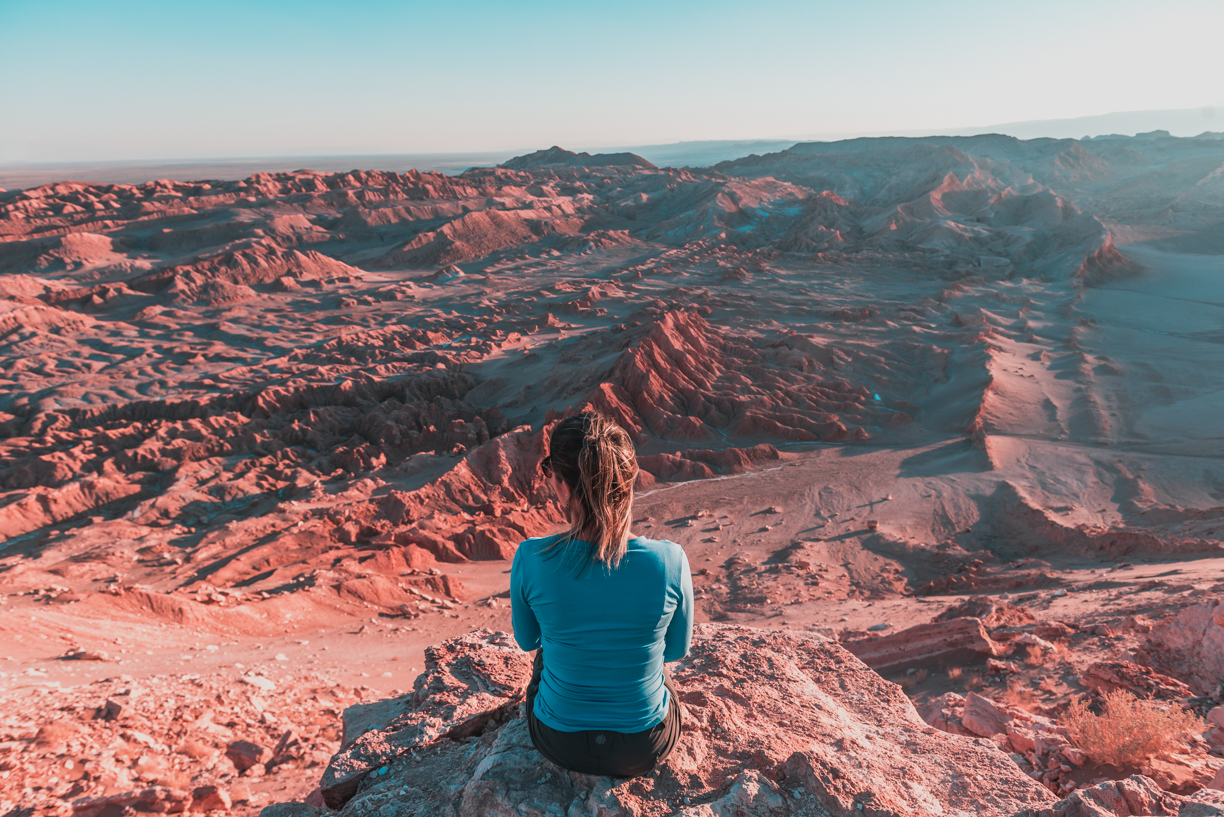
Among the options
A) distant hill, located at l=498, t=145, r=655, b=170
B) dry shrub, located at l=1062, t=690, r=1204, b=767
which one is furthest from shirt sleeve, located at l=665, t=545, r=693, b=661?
distant hill, located at l=498, t=145, r=655, b=170

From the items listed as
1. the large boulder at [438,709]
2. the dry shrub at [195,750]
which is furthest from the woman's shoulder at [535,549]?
the dry shrub at [195,750]

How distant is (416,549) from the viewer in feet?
42.8

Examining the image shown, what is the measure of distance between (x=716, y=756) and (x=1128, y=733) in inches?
112

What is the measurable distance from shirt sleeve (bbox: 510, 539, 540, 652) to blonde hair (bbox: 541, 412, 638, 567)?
0.24 meters

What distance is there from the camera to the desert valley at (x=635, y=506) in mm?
3766

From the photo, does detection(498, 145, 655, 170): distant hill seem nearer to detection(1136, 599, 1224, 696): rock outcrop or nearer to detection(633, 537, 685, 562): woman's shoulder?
detection(1136, 599, 1224, 696): rock outcrop

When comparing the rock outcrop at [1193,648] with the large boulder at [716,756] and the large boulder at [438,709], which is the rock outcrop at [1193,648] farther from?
the large boulder at [438,709]

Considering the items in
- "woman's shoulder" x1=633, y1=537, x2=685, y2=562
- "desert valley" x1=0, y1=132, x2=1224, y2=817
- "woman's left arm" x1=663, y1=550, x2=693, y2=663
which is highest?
"woman's shoulder" x1=633, y1=537, x2=685, y2=562

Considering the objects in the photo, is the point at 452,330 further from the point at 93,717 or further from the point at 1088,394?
the point at 93,717

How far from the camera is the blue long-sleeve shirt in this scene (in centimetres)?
227

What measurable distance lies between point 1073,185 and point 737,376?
91.6 metres

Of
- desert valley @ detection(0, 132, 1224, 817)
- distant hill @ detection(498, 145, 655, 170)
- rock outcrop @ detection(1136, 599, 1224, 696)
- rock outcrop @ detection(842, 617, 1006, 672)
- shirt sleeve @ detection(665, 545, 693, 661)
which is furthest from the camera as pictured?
distant hill @ detection(498, 145, 655, 170)

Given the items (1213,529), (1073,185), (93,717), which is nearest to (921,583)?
(1213,529)

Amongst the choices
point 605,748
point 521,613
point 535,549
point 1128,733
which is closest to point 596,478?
point 535,549
